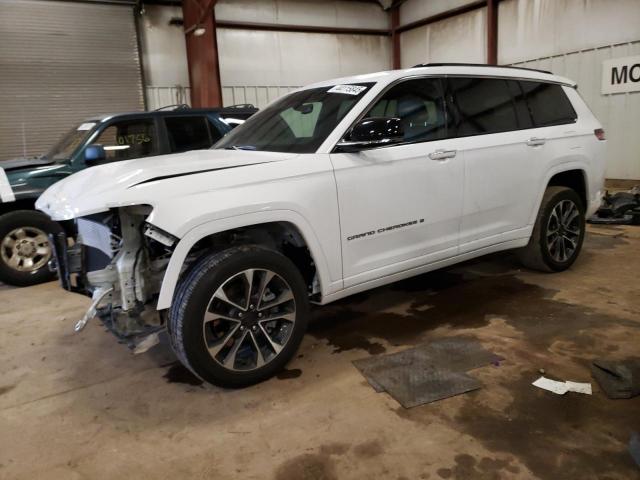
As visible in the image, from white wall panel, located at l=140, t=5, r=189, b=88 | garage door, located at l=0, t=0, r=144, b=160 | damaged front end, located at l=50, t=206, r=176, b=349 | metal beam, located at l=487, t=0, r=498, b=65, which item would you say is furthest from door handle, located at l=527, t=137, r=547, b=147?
white wall panel, located at l=140, t=5, r=189, b=88

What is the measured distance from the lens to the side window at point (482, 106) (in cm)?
364

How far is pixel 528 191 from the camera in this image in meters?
→ 4.00

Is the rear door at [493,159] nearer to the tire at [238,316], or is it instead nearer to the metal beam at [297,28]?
the tire at [238,316]

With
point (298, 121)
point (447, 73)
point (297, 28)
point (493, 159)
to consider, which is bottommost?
point (493, 159)

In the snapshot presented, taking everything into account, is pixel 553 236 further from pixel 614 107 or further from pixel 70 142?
pixel 614 107

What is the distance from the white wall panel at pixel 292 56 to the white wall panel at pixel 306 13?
299 millimetres

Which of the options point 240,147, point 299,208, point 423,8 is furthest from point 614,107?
point 299,208

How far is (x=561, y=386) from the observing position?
8.85ft

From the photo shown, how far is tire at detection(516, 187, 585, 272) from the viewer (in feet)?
14.0

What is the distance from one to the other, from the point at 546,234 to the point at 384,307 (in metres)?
1.59

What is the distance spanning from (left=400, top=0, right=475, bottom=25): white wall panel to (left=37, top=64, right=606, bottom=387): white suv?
9.36 metres

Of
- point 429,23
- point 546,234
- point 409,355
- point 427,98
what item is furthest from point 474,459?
point 429,23

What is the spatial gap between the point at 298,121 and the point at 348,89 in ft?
1.31

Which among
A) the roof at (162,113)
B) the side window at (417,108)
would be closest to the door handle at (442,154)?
the side window at (417,108)
